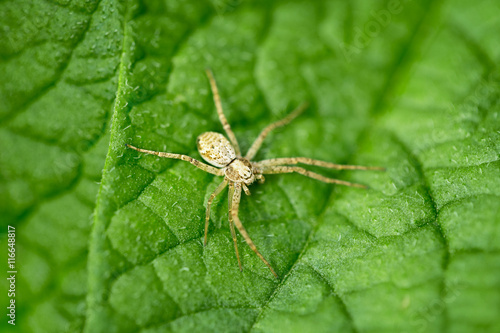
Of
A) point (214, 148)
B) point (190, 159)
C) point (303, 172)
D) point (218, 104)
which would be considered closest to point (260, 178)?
point (303, 172)

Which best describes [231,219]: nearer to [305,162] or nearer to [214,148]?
[214,148]

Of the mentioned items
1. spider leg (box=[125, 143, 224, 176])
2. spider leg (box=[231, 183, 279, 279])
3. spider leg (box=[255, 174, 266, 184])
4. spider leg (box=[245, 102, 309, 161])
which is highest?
spider leg (box=[245, 102, 309, 161])

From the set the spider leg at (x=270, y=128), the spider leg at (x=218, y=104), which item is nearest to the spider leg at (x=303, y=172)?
the spider leg at (x=270, y=128)

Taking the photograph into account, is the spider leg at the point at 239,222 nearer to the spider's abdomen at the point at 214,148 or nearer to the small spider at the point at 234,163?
the small spider at the point at 234,163

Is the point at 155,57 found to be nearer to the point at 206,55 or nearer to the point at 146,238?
A: the point at 206,55

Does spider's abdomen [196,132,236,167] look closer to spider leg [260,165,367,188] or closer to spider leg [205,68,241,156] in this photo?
spider leg [205,68,241,156]

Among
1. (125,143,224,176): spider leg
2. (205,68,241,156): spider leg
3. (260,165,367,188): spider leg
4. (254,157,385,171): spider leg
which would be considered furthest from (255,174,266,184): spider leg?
(205,68,241,156): spider leg
